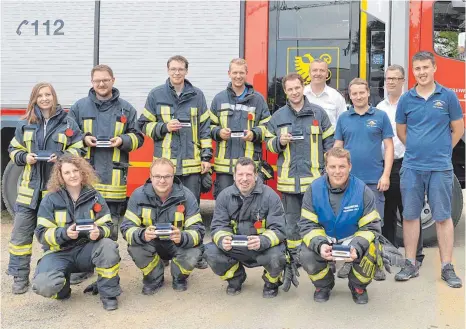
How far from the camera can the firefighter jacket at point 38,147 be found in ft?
13.4

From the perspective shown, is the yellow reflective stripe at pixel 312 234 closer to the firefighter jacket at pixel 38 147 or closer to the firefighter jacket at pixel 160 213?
the firefighter jacket at pixel 160 213

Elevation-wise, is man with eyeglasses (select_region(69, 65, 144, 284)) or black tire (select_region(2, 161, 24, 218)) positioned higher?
man with eyeglasses (select_region(69, 65, 144, 284))

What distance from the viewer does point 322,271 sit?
146 inches

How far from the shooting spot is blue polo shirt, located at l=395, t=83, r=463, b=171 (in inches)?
161

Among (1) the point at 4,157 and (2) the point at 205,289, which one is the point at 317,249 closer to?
(2) the point at 205,289

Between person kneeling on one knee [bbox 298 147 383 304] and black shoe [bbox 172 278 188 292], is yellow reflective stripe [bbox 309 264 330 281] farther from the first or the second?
black shoe [bbox 172 278 188 292]

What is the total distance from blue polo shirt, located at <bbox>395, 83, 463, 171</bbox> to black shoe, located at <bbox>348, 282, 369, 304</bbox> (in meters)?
1.09

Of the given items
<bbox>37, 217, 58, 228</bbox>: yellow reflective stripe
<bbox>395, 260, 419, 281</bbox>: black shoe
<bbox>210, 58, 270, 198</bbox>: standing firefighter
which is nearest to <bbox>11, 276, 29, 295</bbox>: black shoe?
<bbox>37, 217, 58, 228</bbox>: yellow reflective stripe

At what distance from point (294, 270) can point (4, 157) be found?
3.98 metres

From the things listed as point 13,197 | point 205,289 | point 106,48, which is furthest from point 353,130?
point 13,197

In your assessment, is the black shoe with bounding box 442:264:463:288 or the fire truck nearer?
the black shoe with bounding box 442:264:463:288

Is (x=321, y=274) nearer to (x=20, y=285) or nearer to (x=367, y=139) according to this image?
(x=367, y=139)

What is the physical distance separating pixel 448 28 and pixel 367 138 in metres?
1.65

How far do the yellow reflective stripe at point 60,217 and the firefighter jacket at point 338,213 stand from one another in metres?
1.67
